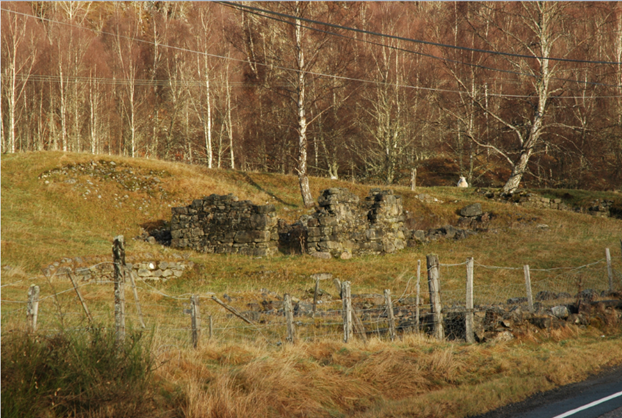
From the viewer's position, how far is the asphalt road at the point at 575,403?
6731 millimetres

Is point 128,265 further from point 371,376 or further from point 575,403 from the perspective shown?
point 575,403

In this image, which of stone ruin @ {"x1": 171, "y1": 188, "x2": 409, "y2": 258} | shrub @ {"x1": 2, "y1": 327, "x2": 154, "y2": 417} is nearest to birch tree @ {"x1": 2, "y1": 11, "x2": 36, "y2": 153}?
stone ruin @ {"x1": 171, "y1": 188, "x2": 409, "y2": 258}

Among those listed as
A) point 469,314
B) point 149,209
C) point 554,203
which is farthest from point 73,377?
point 554,203

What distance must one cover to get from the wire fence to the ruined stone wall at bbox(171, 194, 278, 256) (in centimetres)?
495

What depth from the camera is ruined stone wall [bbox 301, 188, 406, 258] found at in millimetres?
21906

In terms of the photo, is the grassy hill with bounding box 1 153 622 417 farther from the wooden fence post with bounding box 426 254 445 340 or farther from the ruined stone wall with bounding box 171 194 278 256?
the ruined stone wall with bounding box 171 194 278 256

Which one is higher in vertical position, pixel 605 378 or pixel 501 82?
pixel 501 82

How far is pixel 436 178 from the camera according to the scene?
42969mm

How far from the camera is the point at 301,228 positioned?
24188mm

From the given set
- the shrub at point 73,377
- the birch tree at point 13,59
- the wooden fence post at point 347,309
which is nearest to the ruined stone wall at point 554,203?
the wooden fence post at point 347,309

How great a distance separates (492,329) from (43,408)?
8.81 m

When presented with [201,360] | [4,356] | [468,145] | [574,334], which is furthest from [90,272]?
[468,145]

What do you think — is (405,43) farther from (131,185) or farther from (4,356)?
(4,356)

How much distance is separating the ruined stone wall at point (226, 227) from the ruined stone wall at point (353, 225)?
70.8 inches
